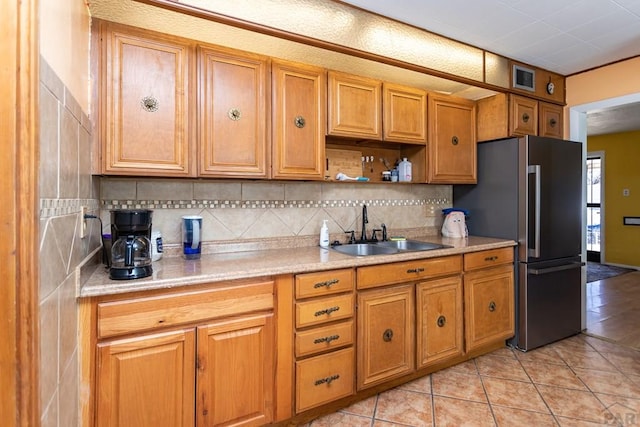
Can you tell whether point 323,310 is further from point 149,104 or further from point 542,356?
point 542,356

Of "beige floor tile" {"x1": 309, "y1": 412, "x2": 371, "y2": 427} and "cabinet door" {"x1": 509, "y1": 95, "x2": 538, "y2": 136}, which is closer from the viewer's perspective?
"beige floor tile" {"x1": 309, "y1": 412, "x2": 371, "y2": 427}

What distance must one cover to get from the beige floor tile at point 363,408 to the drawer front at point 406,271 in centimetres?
73

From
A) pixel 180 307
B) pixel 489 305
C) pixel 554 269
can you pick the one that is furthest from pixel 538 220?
pixel 180 307

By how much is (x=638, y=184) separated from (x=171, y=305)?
24.6 ft

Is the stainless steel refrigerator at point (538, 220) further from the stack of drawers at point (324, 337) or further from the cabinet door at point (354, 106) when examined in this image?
the stack of drawers at point (324, 337)

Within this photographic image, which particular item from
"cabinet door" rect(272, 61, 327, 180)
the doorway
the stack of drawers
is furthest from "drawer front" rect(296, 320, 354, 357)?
the doorway

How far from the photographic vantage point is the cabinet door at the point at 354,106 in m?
2.27

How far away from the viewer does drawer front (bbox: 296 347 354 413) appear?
1.83m

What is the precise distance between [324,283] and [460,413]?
1114mm

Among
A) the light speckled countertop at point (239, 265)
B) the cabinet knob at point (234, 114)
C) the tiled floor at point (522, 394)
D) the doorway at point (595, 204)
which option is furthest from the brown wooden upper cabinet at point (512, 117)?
the doorway at point (595, 204)

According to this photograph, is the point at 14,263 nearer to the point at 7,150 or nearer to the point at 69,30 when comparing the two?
the point at 7,150

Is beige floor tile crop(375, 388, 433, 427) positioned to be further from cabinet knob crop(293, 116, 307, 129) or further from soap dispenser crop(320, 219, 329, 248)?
cabinet knob crop(293, 116, 307, 129)

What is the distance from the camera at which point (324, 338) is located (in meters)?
1.90

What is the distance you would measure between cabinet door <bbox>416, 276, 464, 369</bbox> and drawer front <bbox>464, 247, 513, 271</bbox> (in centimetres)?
16
